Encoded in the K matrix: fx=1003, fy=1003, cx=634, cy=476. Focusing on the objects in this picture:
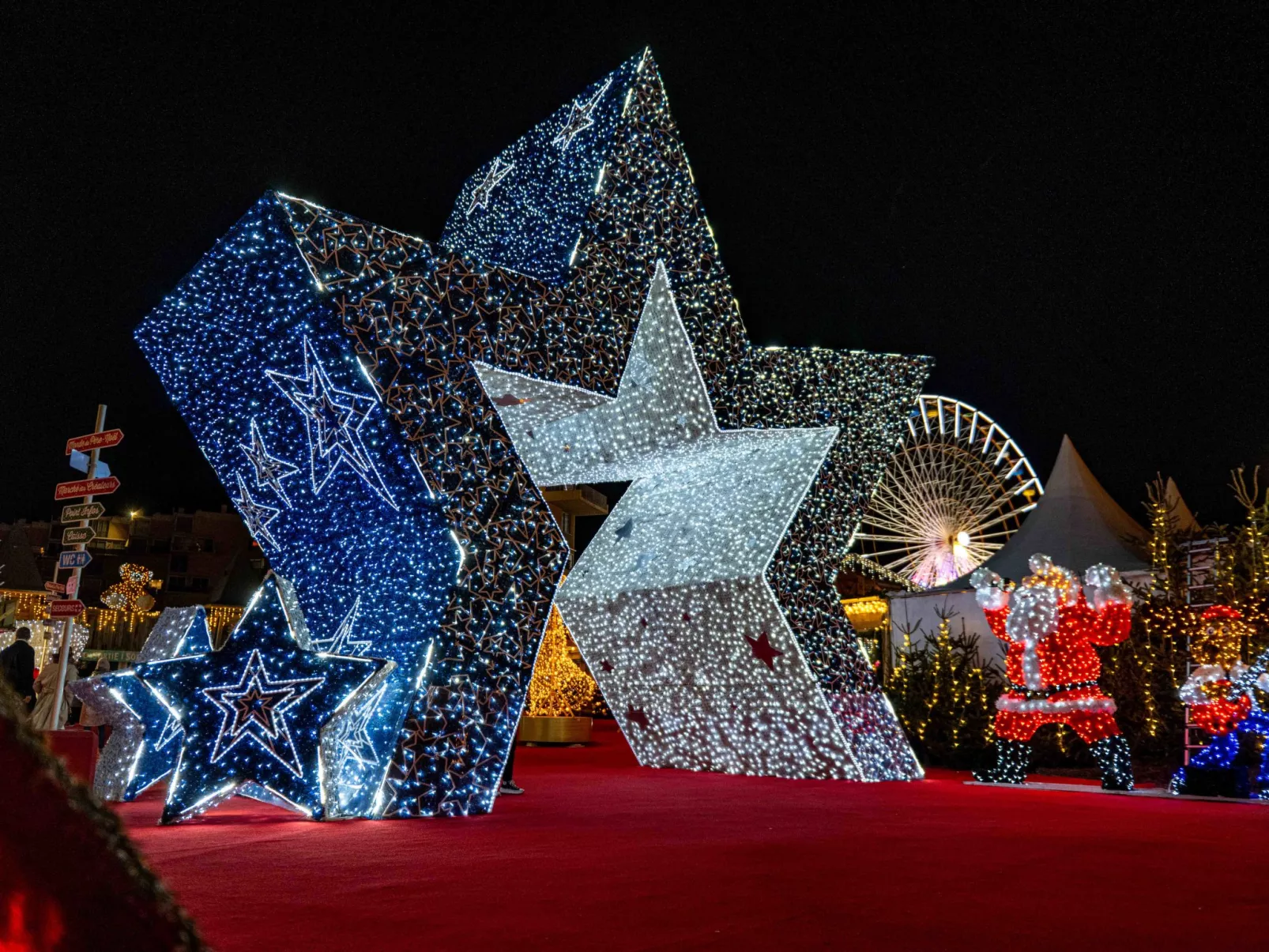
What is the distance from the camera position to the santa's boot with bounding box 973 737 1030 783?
811 centimetres

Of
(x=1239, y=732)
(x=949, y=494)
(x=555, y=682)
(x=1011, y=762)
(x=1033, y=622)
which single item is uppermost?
(x=949, y=494)

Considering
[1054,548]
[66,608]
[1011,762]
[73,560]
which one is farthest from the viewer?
[1054,548]

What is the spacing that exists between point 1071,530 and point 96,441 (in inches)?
457

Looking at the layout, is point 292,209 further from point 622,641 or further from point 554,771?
point 554,771

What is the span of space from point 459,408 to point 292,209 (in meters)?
1.41

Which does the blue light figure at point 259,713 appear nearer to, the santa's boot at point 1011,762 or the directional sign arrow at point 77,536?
the santa's boot at point 1011,762

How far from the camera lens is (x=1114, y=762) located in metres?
7.48

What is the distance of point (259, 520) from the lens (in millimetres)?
7242

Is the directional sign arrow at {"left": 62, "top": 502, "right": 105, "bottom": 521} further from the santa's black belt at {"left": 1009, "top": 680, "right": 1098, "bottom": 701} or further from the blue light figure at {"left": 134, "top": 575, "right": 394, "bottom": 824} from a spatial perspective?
the santa's black belt at {"left": 1009, "top": 680, "right": 1098, "bottom": 701}

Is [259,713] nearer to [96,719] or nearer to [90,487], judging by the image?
[96,719]

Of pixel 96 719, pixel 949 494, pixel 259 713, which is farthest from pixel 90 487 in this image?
pixel 949 494

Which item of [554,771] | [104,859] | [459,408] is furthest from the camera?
[554,771]

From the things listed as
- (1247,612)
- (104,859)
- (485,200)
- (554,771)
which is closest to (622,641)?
(554,771)

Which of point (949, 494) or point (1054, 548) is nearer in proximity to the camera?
point (1054, 548)
